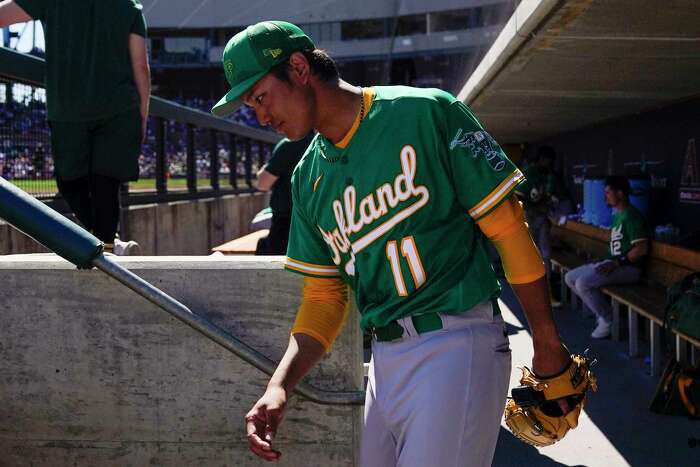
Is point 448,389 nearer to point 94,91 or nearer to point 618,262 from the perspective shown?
point 94,91

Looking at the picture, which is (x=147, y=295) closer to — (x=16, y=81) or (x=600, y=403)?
(x=16, y=81)

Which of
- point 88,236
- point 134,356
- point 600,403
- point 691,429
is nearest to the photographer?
point 88,236

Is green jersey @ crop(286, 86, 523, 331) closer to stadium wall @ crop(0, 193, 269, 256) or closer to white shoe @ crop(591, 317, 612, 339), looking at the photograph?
stadium wall @ crop(0, 193, 269, 256)

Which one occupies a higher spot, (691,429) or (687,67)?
(687,67)

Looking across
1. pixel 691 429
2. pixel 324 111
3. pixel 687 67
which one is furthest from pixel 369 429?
pixel 687 67

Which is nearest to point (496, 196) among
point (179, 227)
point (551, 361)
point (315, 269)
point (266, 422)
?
point (551, 361)

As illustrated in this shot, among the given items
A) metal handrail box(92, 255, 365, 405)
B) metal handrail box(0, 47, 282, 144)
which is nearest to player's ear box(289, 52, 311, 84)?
metal handrail box(92, 255, 365, 405)

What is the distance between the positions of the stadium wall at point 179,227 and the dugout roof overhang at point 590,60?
3.14 m

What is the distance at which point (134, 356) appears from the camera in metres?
3.42

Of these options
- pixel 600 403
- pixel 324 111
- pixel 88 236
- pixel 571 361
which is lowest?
pixel 600 403

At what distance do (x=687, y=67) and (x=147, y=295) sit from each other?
185 inches

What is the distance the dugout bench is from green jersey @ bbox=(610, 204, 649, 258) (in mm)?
201

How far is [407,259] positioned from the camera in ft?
7.34

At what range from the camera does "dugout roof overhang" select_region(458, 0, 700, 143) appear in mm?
4305
